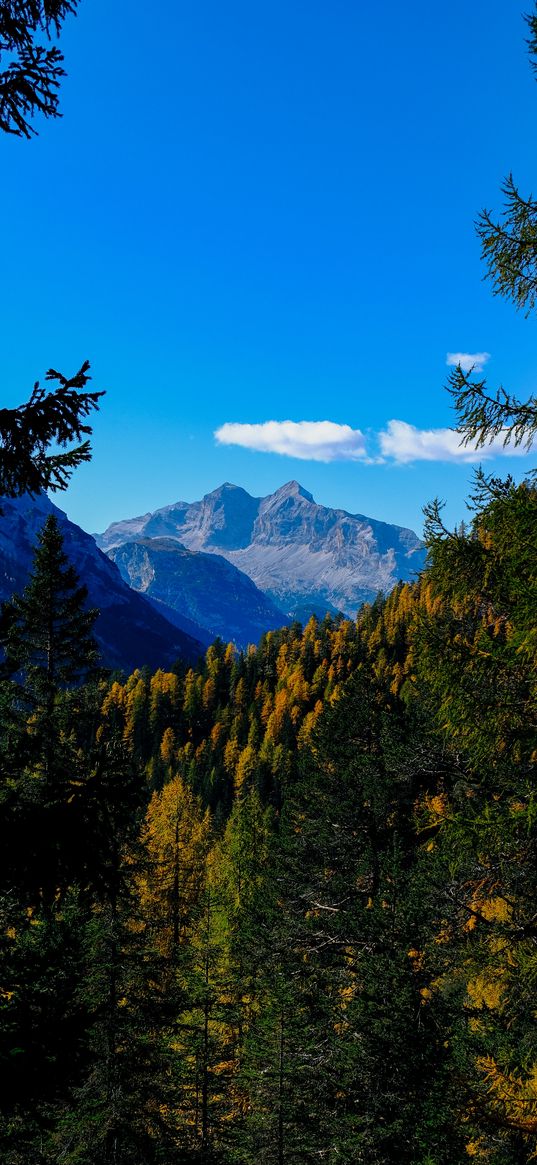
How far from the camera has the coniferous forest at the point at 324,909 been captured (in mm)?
5262

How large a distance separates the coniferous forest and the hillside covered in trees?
0.05 metres

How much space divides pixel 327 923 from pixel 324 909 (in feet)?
2.93

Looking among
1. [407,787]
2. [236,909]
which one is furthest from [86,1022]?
[236,909]

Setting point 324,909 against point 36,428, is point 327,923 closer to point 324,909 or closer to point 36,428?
point 324,909

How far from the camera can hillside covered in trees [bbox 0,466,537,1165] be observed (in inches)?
200

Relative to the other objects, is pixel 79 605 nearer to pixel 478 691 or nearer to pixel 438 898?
pixel 438 898

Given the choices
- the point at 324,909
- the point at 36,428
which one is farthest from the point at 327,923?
the point at 36,428

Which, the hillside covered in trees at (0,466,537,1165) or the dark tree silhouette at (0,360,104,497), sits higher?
the dark tree silhouette at (0,360,104,497)

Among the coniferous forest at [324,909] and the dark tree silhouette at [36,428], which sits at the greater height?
the dark tree silhouette at [36,428]

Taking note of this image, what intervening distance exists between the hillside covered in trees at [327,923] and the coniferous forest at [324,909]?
0.15ft

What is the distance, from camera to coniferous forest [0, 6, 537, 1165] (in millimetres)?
5262

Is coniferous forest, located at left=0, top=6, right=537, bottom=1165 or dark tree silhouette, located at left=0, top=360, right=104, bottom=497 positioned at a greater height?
dark tree silhouette, located at left=0, top=360, right=104, bottom=497

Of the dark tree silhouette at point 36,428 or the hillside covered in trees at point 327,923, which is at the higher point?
the dark tree silhouette at point 36,428

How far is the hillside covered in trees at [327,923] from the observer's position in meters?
5.09
